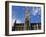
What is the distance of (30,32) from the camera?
6.38 ft

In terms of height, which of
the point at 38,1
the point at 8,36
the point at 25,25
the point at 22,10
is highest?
the point at 38,1

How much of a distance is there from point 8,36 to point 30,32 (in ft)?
1.23

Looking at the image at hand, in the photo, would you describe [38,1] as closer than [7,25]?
No

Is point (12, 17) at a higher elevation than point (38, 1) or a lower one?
lower

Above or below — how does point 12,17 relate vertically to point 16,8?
below

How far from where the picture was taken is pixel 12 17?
6.11 ft

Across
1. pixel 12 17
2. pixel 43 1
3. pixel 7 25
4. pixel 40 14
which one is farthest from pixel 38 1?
pixel 7 25

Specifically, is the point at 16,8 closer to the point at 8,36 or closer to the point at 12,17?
the point at 12,17

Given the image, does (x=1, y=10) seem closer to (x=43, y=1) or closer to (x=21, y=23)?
(x=21, y=23)

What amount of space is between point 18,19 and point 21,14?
97mm

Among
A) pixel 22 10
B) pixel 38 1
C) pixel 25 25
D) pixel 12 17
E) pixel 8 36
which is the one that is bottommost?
pixel 8 36

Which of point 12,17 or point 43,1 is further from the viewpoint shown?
point 43,1

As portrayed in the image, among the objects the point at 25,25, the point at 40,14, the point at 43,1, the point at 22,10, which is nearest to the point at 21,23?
the point at 25,25

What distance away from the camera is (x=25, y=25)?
1.93 metres
